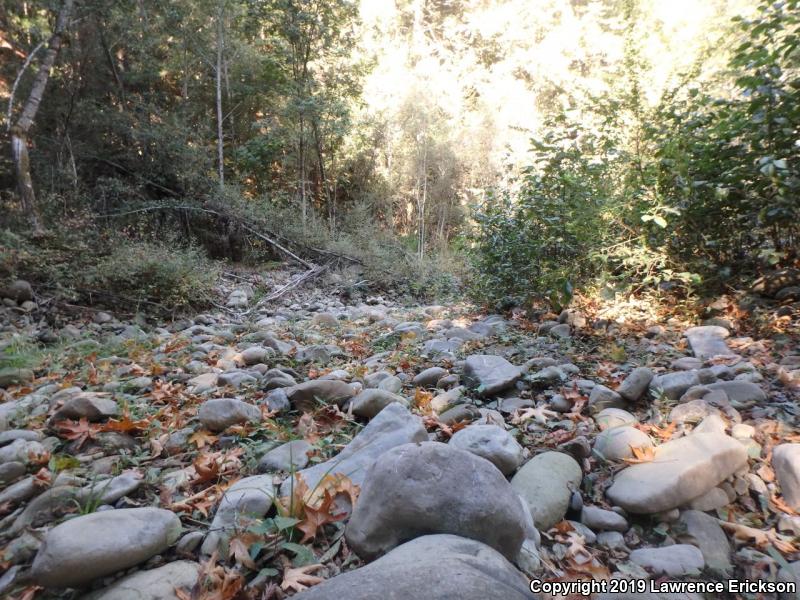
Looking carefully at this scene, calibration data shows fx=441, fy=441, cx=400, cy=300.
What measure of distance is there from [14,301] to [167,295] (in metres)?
1.14

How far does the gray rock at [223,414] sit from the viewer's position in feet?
5.92

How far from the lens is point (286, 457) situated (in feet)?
5.15

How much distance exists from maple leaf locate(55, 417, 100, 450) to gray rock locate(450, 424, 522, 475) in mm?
1395

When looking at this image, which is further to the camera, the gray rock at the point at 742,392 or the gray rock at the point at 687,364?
the gray rock at the point at 687,364

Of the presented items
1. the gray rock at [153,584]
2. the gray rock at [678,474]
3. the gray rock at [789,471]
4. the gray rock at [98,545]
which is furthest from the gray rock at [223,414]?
the gray rock at [789,471]

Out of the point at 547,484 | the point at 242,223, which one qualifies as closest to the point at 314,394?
the point at 547,484

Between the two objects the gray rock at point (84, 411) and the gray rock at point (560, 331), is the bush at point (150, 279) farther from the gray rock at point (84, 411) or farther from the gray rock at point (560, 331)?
the gray rock at point (560, 331)

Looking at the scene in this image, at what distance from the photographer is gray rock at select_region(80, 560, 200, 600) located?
97 cm

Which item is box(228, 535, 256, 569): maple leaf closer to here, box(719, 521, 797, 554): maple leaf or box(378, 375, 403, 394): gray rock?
box(378, 375, 403, 394): gray rock

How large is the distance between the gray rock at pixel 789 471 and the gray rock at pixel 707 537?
252 mm

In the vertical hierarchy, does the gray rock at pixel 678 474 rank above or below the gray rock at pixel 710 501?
above

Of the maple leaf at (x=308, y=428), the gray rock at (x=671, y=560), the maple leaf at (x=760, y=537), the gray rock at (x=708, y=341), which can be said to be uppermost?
the gray rock at (x=708, y=341)

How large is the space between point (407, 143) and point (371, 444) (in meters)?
10.5

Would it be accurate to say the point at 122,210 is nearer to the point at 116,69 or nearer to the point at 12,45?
the point at 116,69
